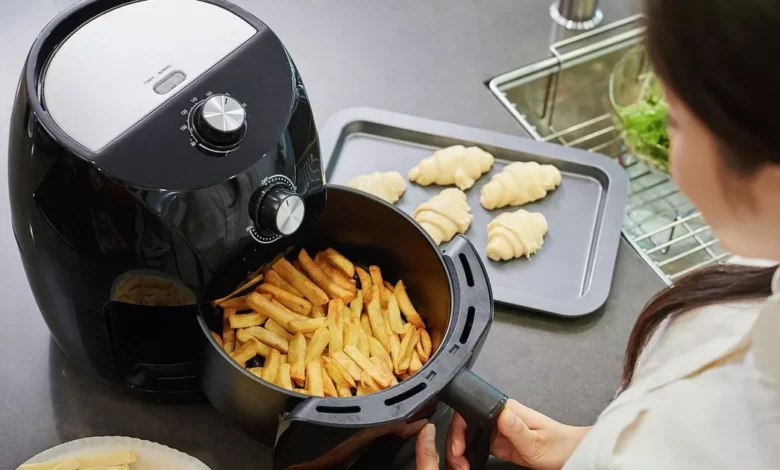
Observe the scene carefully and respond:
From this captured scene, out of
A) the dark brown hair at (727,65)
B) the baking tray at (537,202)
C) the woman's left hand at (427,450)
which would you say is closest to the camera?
the dark brown hair at (727,65)

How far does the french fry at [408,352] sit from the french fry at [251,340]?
14 cm

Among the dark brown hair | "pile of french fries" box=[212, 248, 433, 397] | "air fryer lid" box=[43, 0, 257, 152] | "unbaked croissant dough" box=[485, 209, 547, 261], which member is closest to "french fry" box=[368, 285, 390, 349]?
"pile of french fries" box=[212, 248, 433, 397]

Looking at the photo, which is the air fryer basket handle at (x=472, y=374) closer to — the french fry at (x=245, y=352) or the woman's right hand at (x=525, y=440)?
the woman's right hand at (x=525, y=440)

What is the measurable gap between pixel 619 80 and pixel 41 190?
0.94m

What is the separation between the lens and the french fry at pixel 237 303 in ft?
2.97

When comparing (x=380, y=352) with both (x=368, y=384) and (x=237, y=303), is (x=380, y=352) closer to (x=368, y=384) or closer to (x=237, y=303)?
(x=368, y=384)

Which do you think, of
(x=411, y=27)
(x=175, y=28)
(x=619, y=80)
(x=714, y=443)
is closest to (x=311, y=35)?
(x=411, y=27)

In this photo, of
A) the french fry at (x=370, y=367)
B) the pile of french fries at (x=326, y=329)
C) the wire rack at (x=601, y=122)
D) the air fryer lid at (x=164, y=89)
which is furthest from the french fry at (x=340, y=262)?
the wire rack at (x=601, y=122)

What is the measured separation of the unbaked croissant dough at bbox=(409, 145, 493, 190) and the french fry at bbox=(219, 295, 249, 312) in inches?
13.9

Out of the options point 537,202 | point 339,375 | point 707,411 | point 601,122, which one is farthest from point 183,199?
point 601,122

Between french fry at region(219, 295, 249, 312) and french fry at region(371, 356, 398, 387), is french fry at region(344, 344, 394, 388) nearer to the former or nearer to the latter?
french fry at region(371, 356, 398, 387)

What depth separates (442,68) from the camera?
135 cm

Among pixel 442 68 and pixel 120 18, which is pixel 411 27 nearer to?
pixel 442 68

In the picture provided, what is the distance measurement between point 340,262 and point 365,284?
37 millimetres
